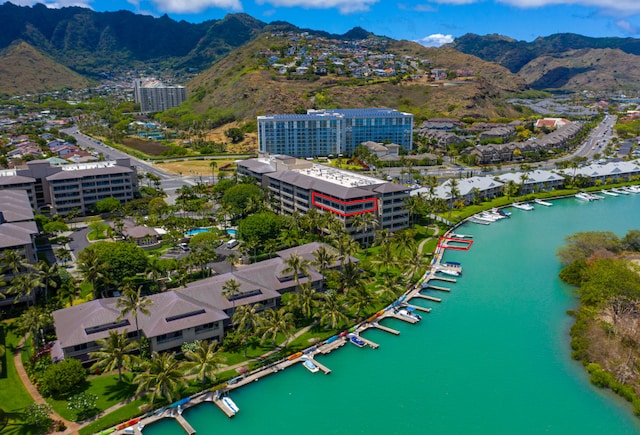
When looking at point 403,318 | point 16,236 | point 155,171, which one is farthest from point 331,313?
point 155,171

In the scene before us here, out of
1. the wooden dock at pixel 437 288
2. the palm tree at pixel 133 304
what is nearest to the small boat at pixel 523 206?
the wooden dock at pixel 437 288

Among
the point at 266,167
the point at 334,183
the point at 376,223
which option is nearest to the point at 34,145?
the point at 266,167

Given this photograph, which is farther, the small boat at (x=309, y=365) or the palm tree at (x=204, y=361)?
the small boat at (x=309, y=365)

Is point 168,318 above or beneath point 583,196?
above

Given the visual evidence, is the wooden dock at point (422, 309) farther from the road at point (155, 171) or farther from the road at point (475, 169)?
the road at point (475, 169)

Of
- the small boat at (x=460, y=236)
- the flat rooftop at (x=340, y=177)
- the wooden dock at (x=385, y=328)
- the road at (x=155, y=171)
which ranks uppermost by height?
the flat rooftop at (x=340, y=177)

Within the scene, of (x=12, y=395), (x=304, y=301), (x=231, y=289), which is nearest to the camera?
(x=12, y=395)

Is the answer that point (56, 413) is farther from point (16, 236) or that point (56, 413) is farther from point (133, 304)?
point (16, 236)
